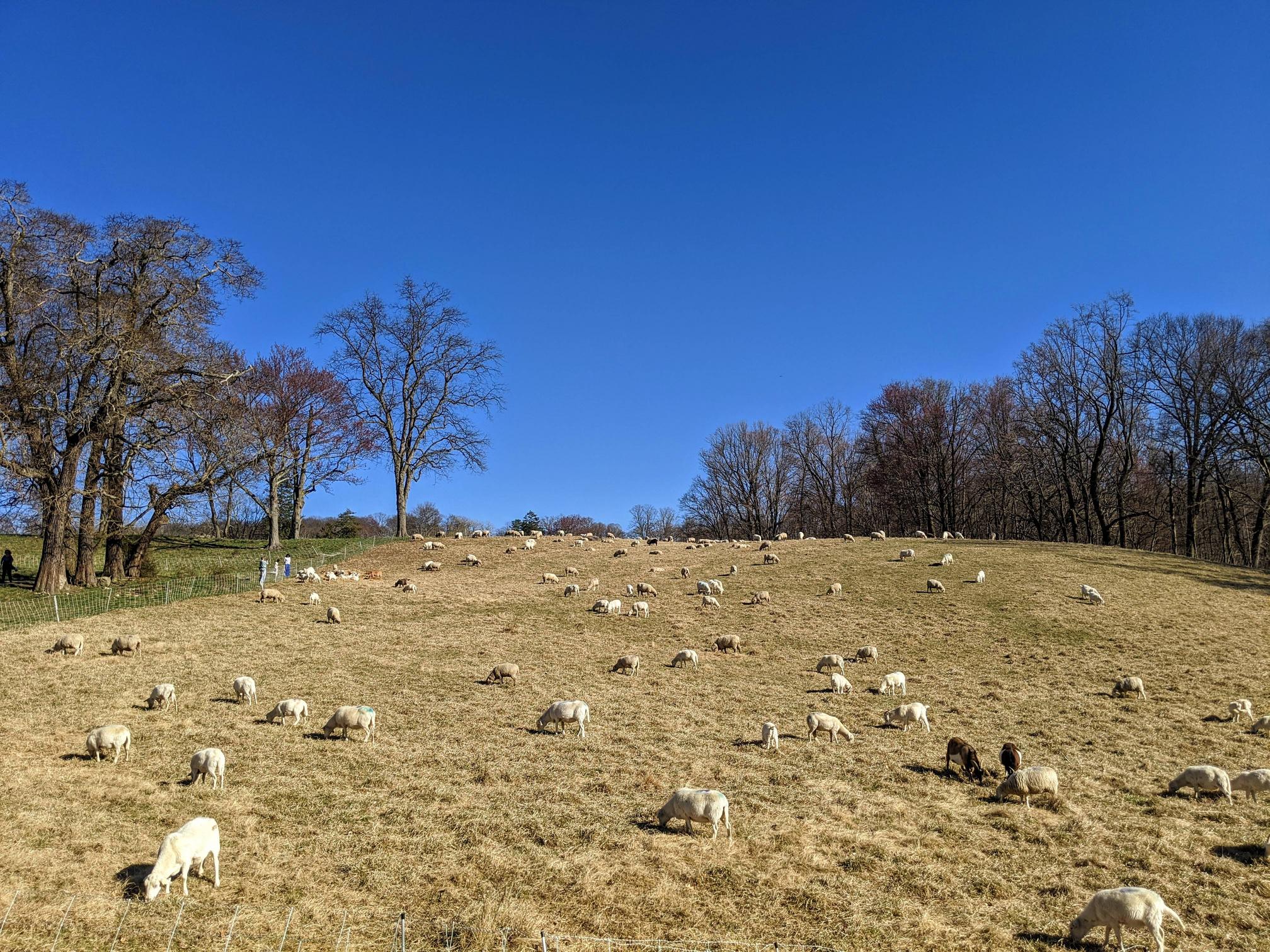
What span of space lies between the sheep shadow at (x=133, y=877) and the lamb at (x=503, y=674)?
38.7 ft

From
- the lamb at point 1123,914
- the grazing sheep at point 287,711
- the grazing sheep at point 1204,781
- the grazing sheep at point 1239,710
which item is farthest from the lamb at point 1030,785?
the grazing sheep at point 287,711

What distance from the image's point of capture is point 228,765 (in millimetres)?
13836

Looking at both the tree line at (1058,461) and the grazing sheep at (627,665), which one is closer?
the grazing sheep at (627,665)

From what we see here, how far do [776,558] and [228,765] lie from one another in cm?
3292

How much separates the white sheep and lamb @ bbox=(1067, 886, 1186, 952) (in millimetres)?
11962

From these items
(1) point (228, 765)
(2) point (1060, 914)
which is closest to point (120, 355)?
(1) point (228, 765)

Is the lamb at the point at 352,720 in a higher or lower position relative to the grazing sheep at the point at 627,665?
lower

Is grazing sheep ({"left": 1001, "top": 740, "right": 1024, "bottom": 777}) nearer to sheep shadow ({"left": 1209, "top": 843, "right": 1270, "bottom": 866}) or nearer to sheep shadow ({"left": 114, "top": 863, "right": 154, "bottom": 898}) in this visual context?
sheep shadow ({"left": 1209, "top": 843, "right": 1270, "bottom": 866})

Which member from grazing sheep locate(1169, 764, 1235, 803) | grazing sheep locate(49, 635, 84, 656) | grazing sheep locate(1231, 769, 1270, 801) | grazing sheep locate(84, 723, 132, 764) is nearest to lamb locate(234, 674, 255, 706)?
grazing sheep locate(84, 723, 132, 764)

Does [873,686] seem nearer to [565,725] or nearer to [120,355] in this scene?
[565,725]

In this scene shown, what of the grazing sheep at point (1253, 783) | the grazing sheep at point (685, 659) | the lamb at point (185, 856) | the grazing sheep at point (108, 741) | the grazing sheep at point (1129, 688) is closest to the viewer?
the lamb at point (185, 856)

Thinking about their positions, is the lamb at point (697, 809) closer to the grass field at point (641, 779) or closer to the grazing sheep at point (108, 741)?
the grass field at point (641, 779)

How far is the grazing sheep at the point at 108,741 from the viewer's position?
45.5 feet

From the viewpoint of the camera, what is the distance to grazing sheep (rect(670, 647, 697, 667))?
23516 mm
